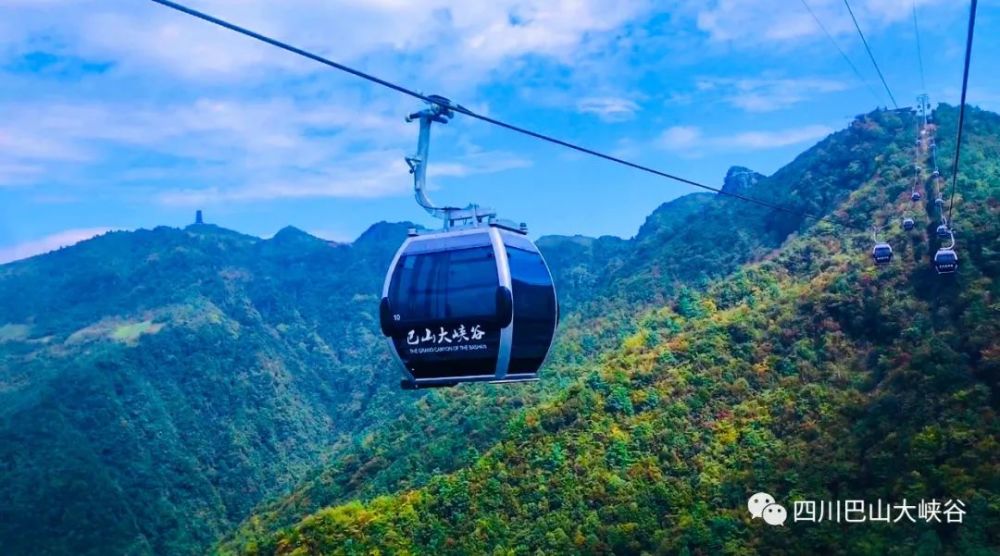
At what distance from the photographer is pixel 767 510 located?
107 feet

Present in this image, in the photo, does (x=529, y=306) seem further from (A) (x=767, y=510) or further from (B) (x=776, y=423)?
(B) (x=776, y=423)

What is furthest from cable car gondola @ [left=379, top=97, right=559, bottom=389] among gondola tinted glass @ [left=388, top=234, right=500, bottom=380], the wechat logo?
the wechat logo

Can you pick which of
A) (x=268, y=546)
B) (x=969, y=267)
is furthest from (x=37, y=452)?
(x=969, y=267)

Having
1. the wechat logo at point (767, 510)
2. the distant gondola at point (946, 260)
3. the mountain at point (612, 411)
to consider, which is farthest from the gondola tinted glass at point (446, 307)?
the wechat logo at point (767, 510)

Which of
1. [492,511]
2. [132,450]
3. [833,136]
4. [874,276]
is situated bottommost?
[132,450]

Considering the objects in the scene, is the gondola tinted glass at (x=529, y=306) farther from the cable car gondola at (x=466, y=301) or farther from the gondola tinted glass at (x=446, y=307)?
the gondola tinted glass at (x=446, y=307)

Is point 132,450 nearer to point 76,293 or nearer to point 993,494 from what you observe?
point 76,293

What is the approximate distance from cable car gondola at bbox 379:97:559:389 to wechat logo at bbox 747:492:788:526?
26.0 meters

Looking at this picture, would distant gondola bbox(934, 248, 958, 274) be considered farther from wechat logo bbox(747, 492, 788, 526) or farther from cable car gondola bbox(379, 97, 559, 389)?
wechat logo bbox(747, 492, 788, 526)

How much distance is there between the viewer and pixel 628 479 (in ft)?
131

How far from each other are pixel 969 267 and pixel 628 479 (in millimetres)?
17870

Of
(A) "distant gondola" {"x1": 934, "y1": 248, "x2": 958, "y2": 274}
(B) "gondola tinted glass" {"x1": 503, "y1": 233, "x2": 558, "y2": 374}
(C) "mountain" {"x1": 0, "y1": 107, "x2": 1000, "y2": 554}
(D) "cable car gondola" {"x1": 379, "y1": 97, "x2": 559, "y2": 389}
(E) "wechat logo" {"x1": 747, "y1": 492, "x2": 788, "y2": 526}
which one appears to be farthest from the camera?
(C) "mountain" {"x1": 0, "y1": 107, "x2": 1000, "y2": 554}

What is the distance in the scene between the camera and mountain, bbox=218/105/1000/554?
3020cm

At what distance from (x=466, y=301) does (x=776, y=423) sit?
109 feet
